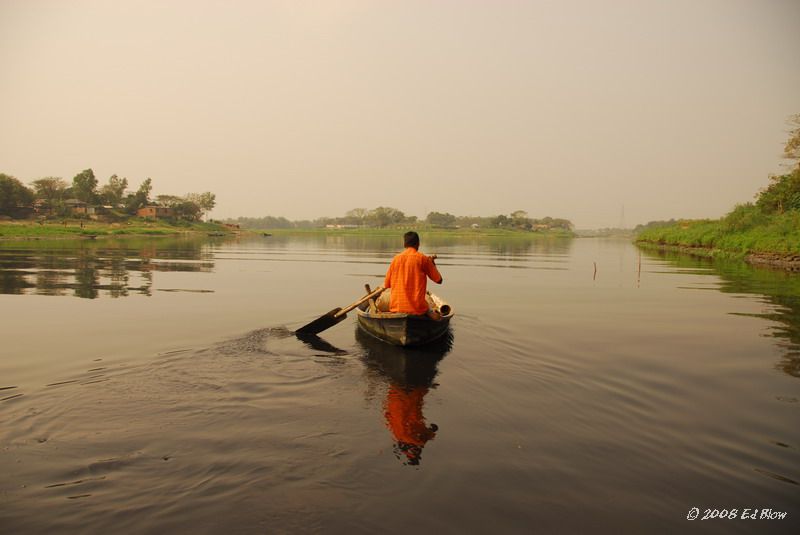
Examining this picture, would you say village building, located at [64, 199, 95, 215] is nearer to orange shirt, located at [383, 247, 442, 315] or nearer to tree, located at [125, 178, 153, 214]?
tree, located at [125, 178, 153, 214]

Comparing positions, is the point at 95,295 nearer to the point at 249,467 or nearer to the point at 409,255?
the point at 409,255

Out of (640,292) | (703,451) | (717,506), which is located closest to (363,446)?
(717,506)

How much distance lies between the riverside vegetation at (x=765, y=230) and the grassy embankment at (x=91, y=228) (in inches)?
2890

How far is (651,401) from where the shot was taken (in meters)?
6.63

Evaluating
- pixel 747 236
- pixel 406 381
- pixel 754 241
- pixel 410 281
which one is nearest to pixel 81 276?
pixel 410 281

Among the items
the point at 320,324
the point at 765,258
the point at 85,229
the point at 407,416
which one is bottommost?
the point at 407,416

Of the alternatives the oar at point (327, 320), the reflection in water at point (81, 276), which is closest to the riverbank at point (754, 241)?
the oar at point (327, 320)

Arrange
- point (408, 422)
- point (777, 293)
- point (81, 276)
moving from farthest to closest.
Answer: point (81, 276)
point (777, 293)
point (408, 422)

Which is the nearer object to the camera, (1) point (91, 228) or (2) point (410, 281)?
(2) point (410, 281)

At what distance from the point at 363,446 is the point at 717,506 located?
3.27 meters

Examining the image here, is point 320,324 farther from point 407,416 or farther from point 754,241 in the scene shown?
point 754,241

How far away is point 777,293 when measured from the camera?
17688mm

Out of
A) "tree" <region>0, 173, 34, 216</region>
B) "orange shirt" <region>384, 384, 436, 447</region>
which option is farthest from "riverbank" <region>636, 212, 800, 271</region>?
"tree" <region>0, 173, 34, 216</region>

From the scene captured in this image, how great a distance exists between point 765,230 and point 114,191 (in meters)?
110
